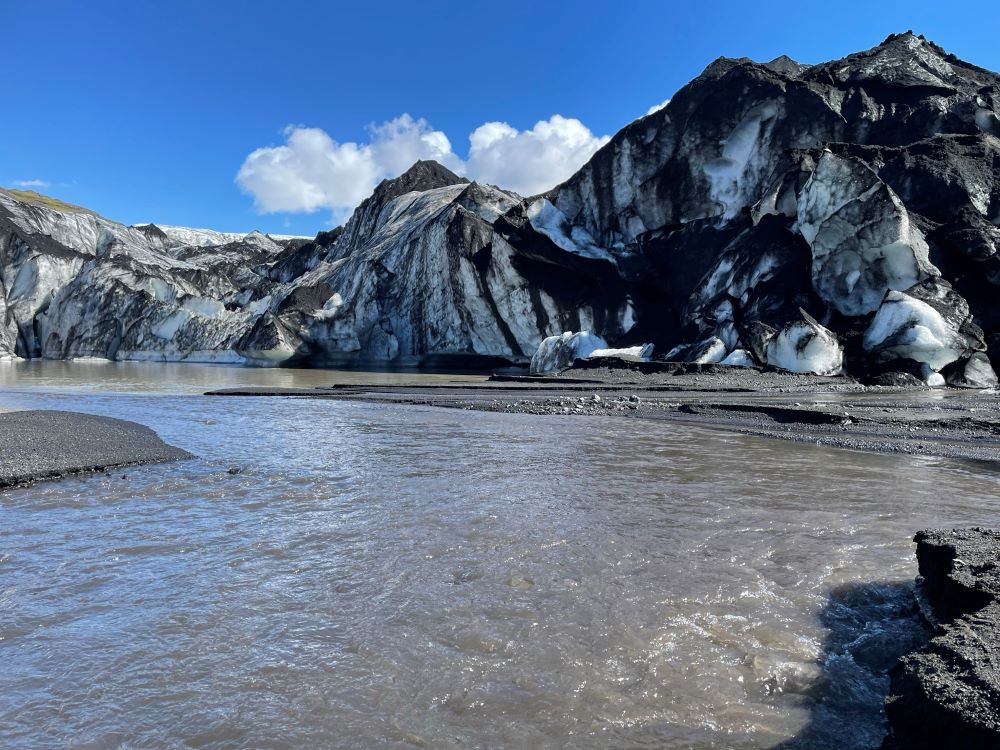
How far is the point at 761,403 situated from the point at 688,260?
2252 cm

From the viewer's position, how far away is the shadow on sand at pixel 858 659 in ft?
7.88

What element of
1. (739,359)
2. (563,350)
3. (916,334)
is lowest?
(739,359)

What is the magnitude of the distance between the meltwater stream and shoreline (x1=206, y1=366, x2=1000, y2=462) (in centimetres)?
276

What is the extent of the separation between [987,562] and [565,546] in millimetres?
2471

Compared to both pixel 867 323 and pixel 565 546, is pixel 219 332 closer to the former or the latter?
pixel 867 323

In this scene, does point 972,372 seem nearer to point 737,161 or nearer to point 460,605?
point 737,161

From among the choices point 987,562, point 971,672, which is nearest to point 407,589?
point 971,672

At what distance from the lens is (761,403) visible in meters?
14.8

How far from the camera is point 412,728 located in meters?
2.44

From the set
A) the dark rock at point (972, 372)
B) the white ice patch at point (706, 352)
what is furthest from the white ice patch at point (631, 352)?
the dark rock at point (972, 372)

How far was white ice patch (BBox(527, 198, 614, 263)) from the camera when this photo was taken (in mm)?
39406

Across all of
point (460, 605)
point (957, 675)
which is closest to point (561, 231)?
point (460, 605)

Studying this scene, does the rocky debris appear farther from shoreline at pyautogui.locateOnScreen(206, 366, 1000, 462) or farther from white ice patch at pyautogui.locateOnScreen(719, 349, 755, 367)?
white ice patch at pyautogui.locateOnScreen(719, 349, 755, 367)

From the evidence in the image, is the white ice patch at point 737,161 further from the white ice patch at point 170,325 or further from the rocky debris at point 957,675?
the white ice patch at point 170,325
